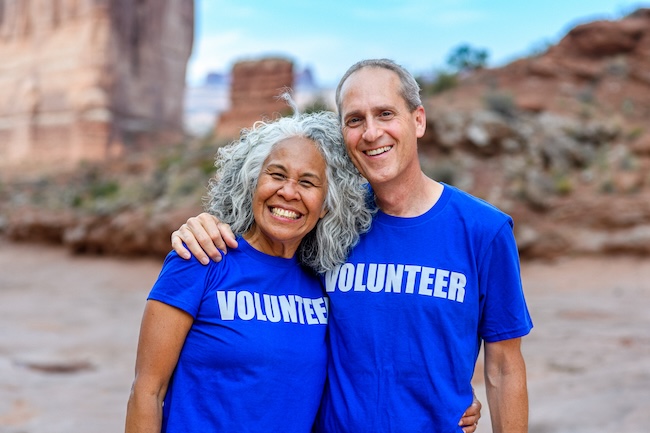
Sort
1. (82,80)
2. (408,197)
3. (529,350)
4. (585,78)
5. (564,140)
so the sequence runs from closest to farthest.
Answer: (408,197)
(529,350)
(564,140)
(585,78)
(82,80)

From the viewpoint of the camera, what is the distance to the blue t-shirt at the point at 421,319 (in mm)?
2229

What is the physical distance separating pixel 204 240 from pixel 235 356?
420 mm

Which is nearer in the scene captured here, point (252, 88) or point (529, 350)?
point (529, 350)

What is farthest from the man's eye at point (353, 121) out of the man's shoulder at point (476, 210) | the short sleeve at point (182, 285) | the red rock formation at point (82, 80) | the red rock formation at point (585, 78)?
the red rock formation at point (82, 80)

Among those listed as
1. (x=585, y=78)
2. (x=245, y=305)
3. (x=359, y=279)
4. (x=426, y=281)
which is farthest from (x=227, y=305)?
(x=585, y=78)

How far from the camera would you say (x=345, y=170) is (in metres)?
2.44

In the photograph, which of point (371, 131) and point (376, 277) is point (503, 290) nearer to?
point (376, 277)

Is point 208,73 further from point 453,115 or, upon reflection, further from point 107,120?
point 453,115

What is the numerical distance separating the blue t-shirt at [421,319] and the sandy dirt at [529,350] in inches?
123

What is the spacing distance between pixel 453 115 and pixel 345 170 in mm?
13833

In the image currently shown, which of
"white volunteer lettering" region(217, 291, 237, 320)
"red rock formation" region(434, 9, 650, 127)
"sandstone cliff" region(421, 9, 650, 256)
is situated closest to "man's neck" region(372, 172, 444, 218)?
"white volunteer lettering" region(217, 291, 237, 320)

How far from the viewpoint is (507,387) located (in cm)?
232

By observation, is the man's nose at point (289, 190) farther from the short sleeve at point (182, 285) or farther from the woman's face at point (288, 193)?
the short sleeve at point (182, 285)

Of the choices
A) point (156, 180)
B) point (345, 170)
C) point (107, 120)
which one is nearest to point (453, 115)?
point (156, 180)
